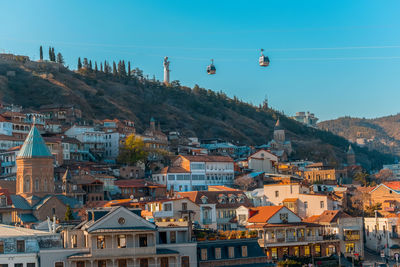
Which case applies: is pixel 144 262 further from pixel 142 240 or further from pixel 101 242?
pixel 101 242

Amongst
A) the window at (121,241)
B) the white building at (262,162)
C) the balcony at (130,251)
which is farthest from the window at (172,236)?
the white building at (262,162)

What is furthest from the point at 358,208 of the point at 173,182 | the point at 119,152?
the point at 119,152

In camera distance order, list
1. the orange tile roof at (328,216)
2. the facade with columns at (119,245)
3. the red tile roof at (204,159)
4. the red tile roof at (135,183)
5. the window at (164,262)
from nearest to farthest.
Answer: the facade with columns at (119,245), the window at (164,262), the orange tile roof at (328,216), the red tile roof at (135,183), the red tile roof at (204,159)

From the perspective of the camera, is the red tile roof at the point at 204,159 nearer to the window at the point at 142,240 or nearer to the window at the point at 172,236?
the window at the point at 172,236

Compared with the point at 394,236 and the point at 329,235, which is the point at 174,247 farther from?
the point at 394,236

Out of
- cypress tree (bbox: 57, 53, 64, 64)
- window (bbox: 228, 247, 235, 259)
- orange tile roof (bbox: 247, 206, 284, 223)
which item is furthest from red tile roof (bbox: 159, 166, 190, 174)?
cypress tree (bbox: 57, 53, 64, 64)

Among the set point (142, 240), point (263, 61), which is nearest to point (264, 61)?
point (263, 61)

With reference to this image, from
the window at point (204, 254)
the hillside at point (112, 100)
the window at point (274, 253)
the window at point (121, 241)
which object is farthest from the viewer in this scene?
the hillside at point (112, 100)
